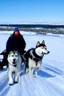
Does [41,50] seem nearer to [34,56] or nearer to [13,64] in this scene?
[34,56]

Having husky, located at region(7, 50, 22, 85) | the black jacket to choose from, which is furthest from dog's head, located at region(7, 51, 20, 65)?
the black jacket

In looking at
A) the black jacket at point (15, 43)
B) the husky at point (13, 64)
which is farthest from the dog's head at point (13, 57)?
the black jacket at point (15, 43)

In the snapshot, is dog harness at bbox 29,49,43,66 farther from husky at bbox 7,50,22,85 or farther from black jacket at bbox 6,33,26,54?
husky at bbox 7,50,22,85

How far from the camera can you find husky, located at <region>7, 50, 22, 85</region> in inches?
280

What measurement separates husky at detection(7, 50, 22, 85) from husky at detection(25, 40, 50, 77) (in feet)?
3.66

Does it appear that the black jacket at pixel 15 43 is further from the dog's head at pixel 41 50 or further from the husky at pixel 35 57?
the dog's head at pixel 41 50

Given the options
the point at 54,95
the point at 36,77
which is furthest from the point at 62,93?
the point at 36,77

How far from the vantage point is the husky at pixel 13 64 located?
712cm

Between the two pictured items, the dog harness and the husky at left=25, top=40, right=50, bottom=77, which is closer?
the husky at left=25, top=40, right=50, bottom=77

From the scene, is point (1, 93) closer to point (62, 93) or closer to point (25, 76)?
point (62, 93)

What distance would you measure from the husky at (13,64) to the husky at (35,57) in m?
1.12

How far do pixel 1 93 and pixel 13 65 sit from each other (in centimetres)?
122

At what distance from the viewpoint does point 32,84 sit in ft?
24.9

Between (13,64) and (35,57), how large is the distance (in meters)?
1.49
